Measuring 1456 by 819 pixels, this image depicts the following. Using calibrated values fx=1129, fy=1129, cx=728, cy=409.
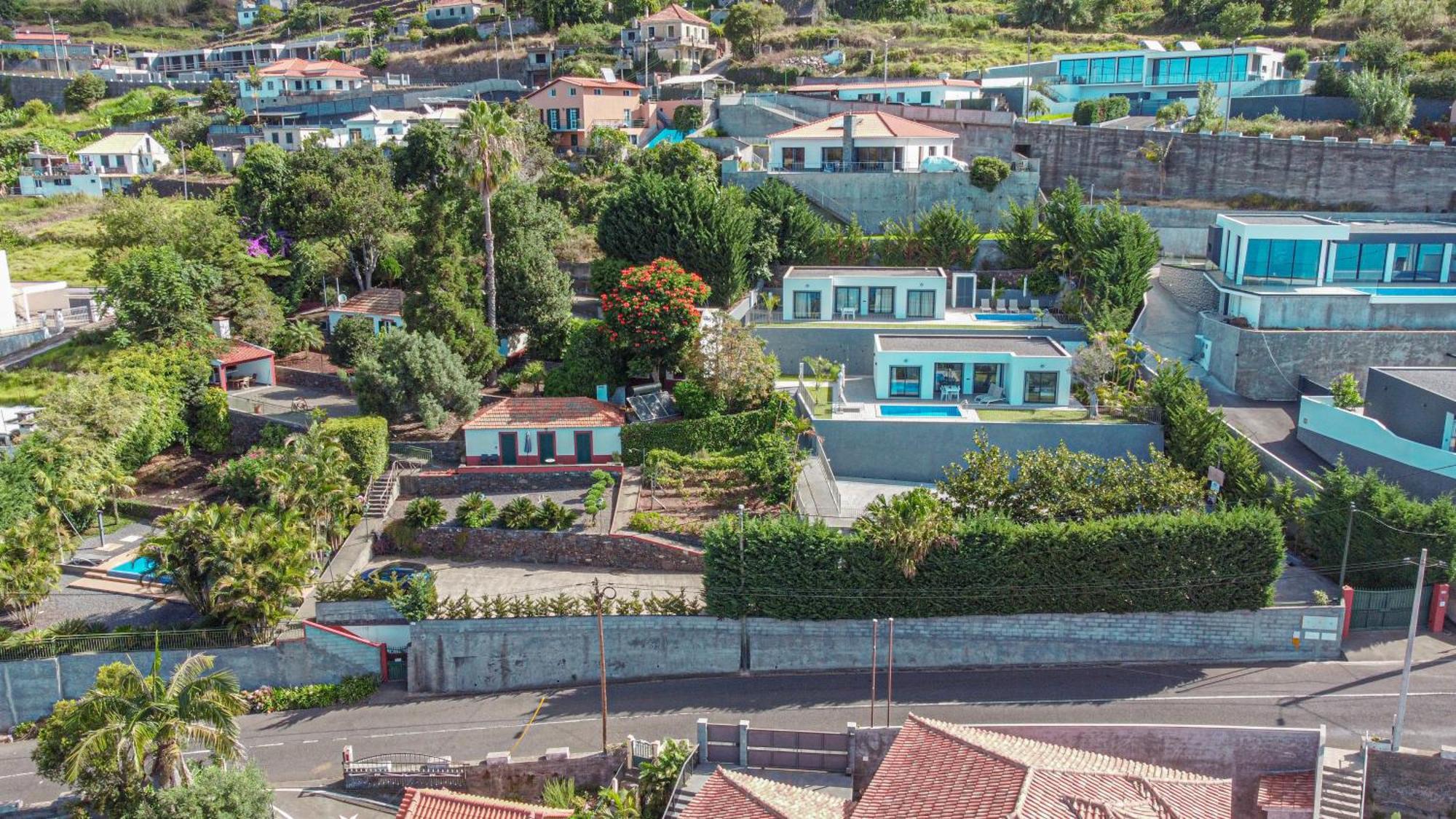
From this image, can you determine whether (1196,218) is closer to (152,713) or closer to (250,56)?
(152,713)

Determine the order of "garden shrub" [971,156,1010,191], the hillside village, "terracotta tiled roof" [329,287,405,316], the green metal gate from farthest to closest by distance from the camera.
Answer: "garden shrub" [971,156,1010,191]
"terracotta tiled roof" [329,287,405,316]
the green metal gate
the hillside village

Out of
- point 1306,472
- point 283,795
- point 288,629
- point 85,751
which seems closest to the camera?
point 85,751

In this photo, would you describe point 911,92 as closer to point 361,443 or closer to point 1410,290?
point 1410,290

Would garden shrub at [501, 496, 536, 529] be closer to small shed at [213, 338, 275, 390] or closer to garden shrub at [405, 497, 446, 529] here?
garden shrub at [405, 497, 446, 529]

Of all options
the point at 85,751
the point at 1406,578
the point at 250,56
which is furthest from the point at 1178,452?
the point at 250,56

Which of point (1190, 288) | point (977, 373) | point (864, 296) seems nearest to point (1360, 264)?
point (1190, 288)

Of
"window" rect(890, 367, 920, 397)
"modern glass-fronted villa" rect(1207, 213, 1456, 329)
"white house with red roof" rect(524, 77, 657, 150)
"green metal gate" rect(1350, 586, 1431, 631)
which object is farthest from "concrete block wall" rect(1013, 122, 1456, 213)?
"green metal gate" rect(1350, 586, 1431, 631)
